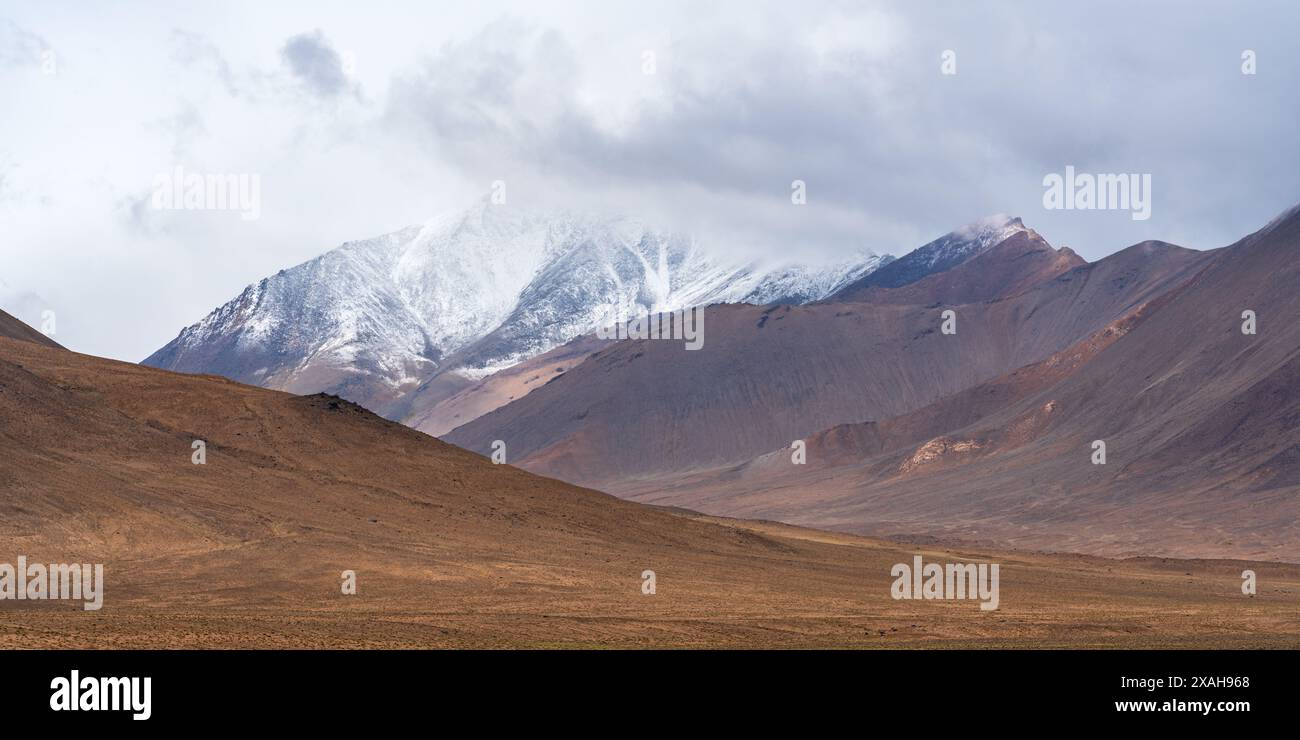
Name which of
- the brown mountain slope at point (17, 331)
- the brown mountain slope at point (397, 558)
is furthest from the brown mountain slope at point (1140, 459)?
the brown mountain slope at point (17, 331)

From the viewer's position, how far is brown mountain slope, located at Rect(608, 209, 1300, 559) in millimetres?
133500

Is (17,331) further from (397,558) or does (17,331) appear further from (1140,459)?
(1140,459)

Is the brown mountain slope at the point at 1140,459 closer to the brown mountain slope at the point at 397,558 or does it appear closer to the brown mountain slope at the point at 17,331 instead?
the brown mountain slope at the point at 397,558

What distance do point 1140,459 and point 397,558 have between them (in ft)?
331

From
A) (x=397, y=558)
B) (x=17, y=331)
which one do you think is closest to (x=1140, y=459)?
(x=397, y=558)

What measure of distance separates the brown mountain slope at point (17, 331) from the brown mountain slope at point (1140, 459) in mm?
77063

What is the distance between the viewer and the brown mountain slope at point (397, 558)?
48.4 m

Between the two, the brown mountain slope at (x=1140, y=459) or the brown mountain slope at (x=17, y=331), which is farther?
the brown mountain slope at (x=1140, y=459)

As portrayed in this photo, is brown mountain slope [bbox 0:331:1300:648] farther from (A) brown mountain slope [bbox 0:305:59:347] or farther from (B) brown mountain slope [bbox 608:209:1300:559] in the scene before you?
(B) brown mountain slope [bbox 608:209:1300:559]

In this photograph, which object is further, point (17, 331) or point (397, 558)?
point (17, 331)

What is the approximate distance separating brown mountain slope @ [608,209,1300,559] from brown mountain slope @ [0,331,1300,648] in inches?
1228

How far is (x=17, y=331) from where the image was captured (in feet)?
356
